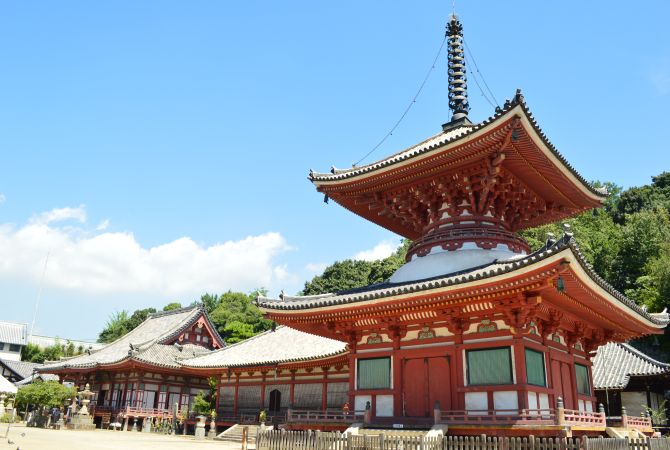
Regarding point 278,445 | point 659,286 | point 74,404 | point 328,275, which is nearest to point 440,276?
point 278,445

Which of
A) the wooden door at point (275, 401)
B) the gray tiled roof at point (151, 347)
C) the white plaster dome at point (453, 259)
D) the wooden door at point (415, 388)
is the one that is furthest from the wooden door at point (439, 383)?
the gray tiled roof at point (151, 347)

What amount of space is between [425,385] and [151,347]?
3525 centimetres

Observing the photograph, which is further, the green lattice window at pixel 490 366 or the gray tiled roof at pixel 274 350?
the gray tiled roof at pixel 274 350

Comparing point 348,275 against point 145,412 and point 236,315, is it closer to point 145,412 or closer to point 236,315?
point 236,315

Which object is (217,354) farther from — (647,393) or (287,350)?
(647,393)

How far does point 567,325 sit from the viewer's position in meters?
18.6

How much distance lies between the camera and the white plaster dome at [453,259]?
60.3ft

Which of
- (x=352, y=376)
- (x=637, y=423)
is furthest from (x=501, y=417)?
(x=637, y=423)

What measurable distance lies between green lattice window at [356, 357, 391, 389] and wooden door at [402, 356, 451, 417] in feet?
A: 2.25

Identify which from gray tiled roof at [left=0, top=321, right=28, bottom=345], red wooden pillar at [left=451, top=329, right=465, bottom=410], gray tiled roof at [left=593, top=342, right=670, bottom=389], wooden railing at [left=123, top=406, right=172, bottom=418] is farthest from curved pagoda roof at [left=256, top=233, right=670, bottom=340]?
gray tiled roof at [left=0, top=321, right=28, bottom=345]

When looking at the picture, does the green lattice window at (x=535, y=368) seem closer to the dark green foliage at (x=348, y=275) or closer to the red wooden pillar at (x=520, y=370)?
the red wooden pillar at (x=520, y=370)

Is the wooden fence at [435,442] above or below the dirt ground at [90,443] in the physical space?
above

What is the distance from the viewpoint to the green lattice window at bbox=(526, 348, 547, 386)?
16072 mm

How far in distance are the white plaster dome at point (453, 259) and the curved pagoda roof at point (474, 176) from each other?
198 cm
